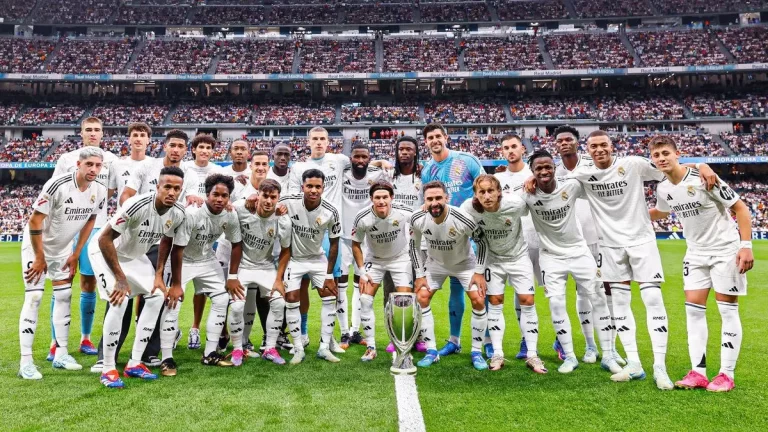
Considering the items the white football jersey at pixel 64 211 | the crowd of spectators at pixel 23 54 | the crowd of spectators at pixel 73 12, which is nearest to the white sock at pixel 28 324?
the white football jersey at pixel 64 211

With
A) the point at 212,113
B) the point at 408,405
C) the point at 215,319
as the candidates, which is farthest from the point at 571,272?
the point at 212,113

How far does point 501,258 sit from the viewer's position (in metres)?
5.68

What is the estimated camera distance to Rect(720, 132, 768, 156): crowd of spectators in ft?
126

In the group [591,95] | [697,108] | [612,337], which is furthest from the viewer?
[591,95]

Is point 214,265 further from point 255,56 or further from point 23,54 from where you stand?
point 23,54

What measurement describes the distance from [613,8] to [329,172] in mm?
54637

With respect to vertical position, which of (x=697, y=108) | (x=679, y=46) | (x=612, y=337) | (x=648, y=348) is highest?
(x=679, y=46)

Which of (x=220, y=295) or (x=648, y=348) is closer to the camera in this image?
(x=220, y=295)

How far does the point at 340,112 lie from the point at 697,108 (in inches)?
1255

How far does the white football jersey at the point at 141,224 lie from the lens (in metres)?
4.89

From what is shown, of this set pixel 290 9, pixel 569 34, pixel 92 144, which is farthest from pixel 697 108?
pixel 92 144

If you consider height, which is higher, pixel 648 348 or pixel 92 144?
pixel 92 144

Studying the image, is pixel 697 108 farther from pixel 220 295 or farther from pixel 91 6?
pixel 91 6

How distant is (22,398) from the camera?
4477 mm
